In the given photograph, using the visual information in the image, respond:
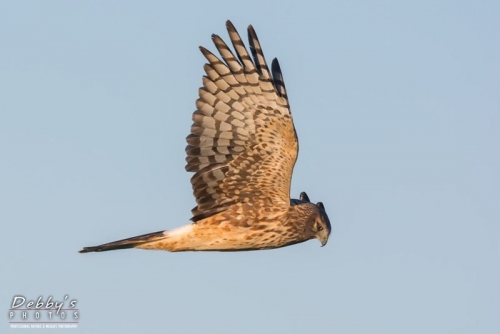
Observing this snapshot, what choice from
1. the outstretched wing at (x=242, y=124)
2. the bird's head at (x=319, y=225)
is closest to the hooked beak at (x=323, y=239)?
the bird's head at (x=319, y=225)

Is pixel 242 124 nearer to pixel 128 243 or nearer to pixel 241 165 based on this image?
pixel 241 165

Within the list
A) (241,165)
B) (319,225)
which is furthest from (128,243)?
(319,225)

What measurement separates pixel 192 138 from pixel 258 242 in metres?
1.44

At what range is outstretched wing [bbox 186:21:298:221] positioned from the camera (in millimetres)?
11312

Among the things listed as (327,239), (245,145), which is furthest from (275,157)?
(327,239)

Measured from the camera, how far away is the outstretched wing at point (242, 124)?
11.3 meters

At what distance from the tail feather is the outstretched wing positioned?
804mm

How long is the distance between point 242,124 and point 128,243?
1901 millimetres

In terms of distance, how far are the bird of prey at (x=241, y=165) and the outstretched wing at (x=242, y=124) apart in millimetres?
11

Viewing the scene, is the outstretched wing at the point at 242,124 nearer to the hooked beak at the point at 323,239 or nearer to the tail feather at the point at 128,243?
the hooked beak at the point at 323,239

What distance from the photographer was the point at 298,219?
1160 centimetres

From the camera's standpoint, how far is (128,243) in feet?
37.3

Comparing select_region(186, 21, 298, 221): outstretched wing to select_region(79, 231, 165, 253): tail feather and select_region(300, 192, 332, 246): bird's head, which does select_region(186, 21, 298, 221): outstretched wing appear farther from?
select_region(79, 231, 165, 253): tail feather

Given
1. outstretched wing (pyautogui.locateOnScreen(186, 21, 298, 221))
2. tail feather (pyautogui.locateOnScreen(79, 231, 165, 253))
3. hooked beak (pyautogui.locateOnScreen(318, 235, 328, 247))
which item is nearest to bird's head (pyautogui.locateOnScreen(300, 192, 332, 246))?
hooked beak (pyautogui.locateOnScreen(318, 235, 328, 247))
